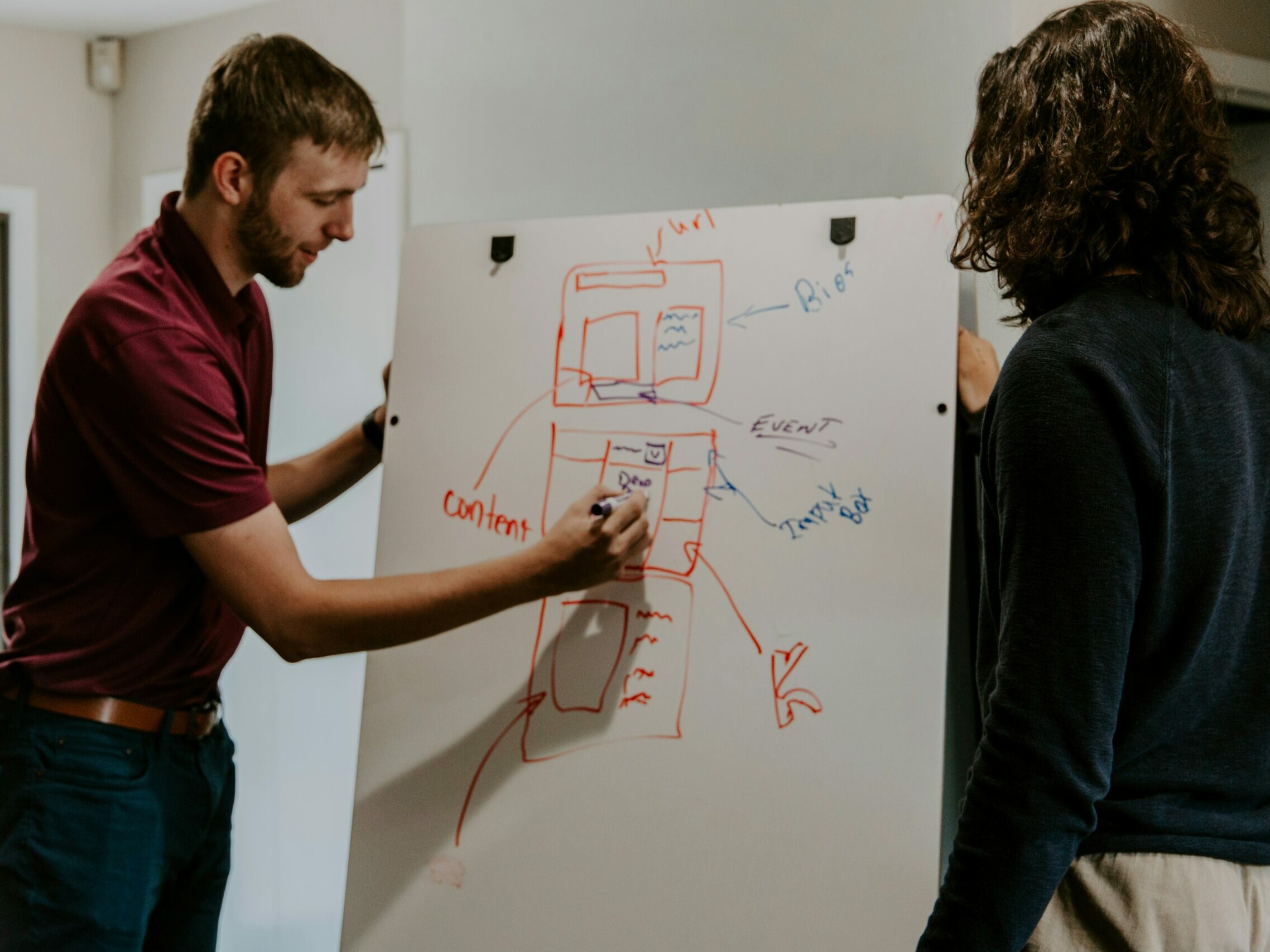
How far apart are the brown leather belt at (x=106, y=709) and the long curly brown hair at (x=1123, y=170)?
1.01 metres

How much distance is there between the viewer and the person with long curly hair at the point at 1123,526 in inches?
27.7

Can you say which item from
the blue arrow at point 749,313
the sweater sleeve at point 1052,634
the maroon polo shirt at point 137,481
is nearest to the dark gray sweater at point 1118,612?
the sweater sleeve at point 1052,634

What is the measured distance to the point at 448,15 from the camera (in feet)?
5.99

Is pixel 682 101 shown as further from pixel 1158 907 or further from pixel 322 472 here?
pixel 1158 907

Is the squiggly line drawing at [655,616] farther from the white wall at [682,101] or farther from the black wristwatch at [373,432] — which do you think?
the white wall at [682,101]

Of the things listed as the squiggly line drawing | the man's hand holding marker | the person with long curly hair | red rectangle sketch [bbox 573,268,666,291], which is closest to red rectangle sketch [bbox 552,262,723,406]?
red rectangle sketch [bbox 573,268,666,291]

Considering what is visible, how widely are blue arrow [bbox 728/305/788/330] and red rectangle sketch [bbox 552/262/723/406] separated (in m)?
0.02

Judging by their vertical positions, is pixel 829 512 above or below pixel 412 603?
above

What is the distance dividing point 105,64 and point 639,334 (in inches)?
85.8

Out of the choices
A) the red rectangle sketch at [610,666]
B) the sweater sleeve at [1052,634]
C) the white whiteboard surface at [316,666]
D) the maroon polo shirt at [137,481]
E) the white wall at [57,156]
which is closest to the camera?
the sweater sleeve at [1052,634]

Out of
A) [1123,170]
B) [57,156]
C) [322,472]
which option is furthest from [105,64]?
[1123,170]

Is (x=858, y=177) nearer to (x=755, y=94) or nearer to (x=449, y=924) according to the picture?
(x=755, y=94)

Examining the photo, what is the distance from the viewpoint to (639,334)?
1.31 metres

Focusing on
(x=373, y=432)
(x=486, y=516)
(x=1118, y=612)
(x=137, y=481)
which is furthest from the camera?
(x=373, y=432)
